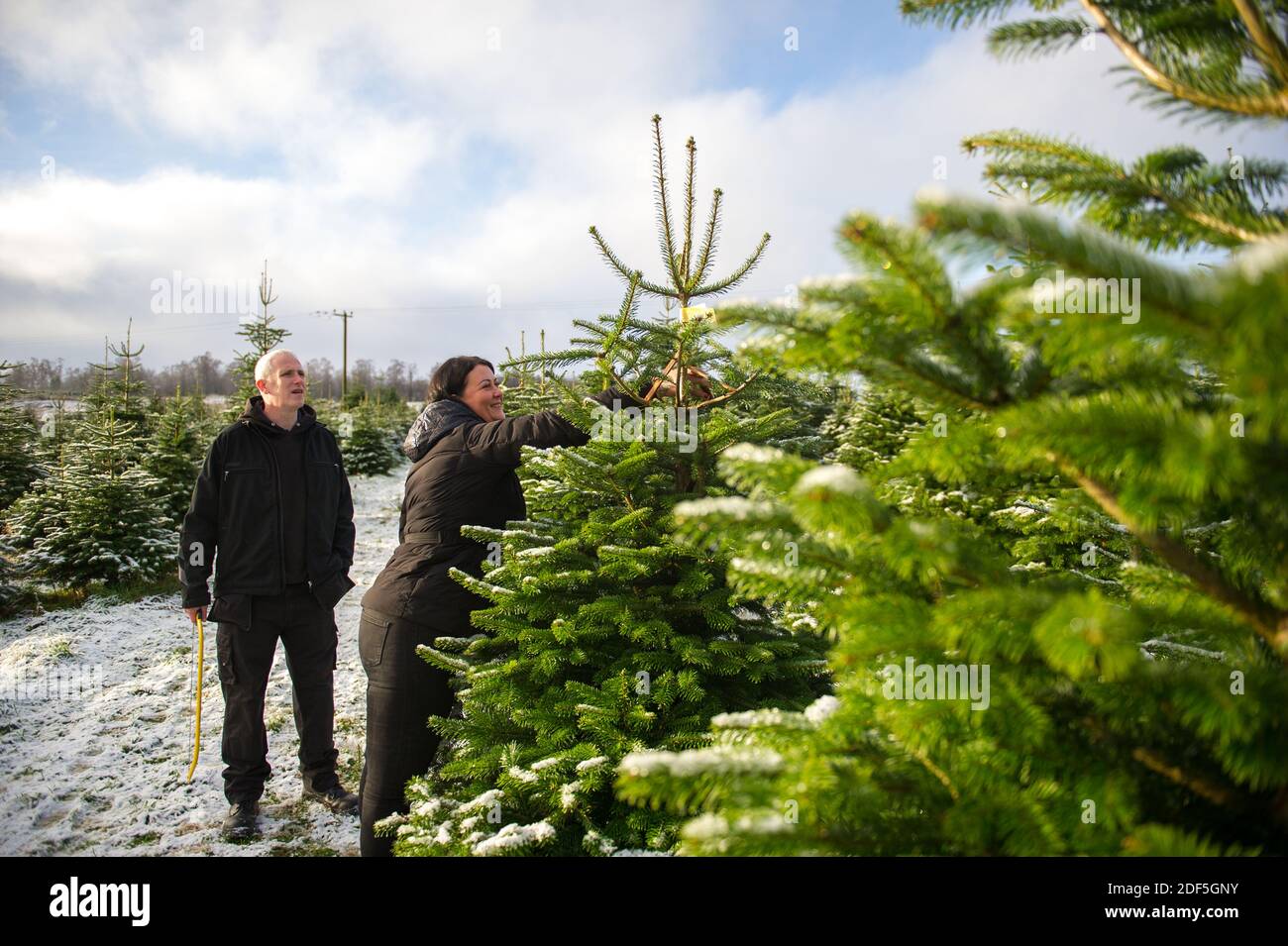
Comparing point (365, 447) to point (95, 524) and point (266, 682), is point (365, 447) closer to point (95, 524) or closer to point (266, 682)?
point (95, 524)

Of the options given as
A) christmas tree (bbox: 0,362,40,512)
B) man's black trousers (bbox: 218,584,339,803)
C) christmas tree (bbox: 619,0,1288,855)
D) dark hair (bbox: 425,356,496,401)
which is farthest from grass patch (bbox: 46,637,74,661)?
christmas tree (bbox: 619,0,1288,855)

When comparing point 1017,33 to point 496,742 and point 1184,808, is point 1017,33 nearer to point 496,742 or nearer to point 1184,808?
point 1184,808

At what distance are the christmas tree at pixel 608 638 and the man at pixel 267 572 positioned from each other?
1917mm

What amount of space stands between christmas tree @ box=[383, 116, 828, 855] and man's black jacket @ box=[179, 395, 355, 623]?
1.93 metres

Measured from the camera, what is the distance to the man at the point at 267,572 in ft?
14.6

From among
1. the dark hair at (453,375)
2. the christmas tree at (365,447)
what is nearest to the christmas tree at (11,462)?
the christmas tree at (365,447)

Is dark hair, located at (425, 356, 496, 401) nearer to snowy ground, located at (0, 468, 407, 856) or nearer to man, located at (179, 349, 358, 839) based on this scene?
man, located at (179, 349, 358, 839)

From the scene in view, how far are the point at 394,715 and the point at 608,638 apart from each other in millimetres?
1191

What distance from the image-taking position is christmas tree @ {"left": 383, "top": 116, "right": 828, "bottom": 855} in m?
2.54

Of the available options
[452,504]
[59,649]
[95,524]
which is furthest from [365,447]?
[452,504]

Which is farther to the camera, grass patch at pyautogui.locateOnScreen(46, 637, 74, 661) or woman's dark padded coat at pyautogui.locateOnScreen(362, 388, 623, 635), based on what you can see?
grass patch at pyautogui.locateOnScreen(46, 637, 74, 661)
